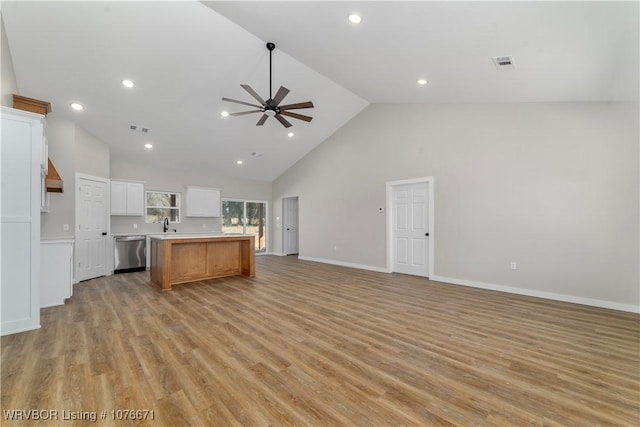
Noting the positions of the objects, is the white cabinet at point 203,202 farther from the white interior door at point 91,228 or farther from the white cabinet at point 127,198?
the white interior door at point 91,228

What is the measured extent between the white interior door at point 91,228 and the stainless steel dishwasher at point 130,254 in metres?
0.26

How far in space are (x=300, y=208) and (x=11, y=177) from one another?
254 inches

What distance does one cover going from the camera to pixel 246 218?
30.7ft

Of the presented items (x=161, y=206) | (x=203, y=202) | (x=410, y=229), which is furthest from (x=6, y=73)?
(x=410, y=229)

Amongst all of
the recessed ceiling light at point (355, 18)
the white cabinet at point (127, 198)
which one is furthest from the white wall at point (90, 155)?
the recessed ceiling light at point (355, 18)

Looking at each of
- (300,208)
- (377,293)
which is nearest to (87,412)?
(377,293)

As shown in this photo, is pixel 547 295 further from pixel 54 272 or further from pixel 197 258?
pixel 54 272

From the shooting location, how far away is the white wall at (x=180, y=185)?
671 cm

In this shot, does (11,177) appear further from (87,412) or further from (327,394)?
(327,394)

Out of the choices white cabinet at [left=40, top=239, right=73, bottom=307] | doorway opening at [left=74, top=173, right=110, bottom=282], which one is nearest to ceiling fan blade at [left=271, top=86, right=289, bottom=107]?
white cabinet at [left=40, top=239, right=73, bottom=307]

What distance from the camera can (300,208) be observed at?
28.7ft

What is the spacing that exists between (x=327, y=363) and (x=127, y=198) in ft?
21.8

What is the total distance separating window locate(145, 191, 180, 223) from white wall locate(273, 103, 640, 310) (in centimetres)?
533

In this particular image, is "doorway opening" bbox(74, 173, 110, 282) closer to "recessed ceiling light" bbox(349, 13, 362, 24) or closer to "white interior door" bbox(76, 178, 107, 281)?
"white interior door" bbox(76, 178, 107, 281)
